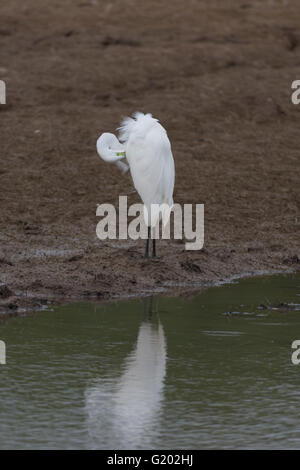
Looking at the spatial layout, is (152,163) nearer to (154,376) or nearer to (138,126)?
(138,126)

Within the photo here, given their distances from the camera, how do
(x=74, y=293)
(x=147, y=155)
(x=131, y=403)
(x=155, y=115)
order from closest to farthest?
(x=131, y=403)
(x=74, y=293)
(x=147, y=155)
(x=155, y=115)

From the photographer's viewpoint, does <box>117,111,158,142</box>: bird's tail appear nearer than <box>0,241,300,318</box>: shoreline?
No

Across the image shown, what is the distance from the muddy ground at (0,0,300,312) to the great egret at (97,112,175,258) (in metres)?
0.51

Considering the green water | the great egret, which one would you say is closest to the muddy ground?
the great egret

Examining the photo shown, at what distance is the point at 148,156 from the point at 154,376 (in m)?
3.59

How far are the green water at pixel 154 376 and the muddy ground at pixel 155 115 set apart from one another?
0.73 meters

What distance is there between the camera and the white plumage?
8445 mm

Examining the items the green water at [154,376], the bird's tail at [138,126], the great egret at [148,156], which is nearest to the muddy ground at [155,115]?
the great egret at [148,156]

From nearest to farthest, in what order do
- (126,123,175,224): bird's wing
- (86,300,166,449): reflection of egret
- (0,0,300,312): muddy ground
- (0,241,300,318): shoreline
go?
1. (86,300,166,449): reflection of egret
2. (0,241,300,318): shoreline
3. (0,0,300,312): muddy ground
4. (126,123,175,224): bird's wing

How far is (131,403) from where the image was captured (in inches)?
186

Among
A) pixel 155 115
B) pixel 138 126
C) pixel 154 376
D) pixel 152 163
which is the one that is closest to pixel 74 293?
pixel 152 163

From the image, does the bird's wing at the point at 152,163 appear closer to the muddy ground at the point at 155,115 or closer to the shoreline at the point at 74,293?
the muddy ground at the point at 155,115

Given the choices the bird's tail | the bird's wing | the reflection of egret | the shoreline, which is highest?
the bird's tail

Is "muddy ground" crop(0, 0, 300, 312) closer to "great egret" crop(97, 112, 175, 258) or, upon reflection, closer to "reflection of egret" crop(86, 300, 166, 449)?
"great egret" crop(97, 112, 175, 258)
